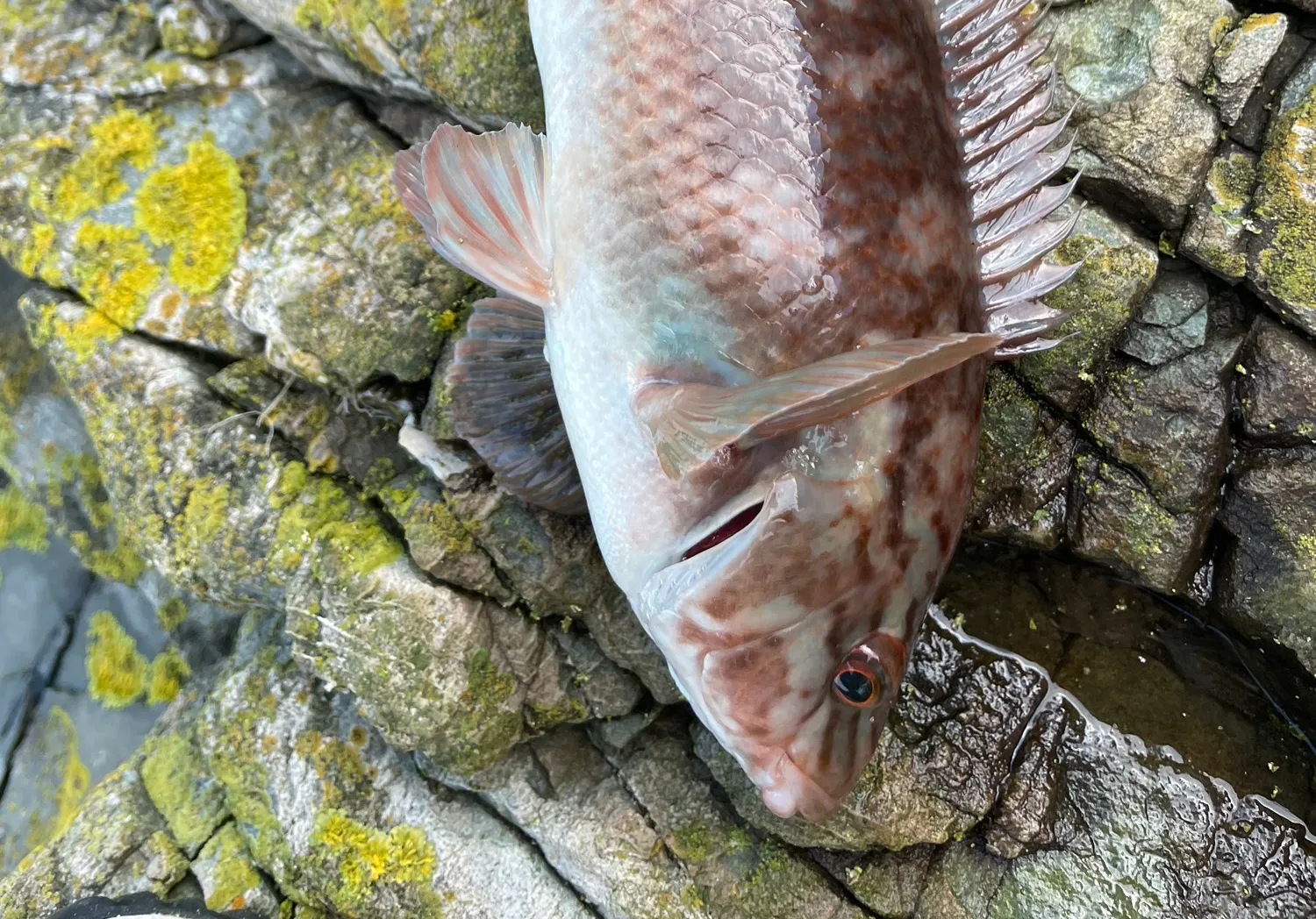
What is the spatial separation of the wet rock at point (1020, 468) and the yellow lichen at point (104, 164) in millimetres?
3266

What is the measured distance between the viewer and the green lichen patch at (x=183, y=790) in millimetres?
3045

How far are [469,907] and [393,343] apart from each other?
77.1 inches

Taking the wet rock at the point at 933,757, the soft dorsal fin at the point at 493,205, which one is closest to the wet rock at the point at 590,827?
the wet rock at the point at 933,757

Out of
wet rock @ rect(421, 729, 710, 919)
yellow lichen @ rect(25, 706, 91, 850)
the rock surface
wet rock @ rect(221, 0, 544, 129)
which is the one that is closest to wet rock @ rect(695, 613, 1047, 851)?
the rock surface

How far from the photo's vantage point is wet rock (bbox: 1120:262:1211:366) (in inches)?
101

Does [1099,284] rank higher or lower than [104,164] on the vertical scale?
lower

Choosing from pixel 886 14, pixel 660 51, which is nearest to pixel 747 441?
pixel 660 51

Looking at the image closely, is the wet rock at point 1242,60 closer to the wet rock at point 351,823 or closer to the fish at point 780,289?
the fish at point 780,289

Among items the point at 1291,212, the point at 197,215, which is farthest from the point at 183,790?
the point at 1291,212

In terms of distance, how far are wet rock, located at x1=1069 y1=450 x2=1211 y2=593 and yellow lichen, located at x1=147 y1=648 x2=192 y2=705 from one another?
4.07 metres

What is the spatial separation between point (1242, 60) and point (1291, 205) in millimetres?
471

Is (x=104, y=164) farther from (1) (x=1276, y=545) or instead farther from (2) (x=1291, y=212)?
(1) (x=1276, y=545)

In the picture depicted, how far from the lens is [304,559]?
2744mm

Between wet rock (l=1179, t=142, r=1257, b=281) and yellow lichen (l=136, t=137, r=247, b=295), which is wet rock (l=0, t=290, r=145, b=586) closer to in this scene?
yellow lichen (l=136, t=137, r=247, b=295)
